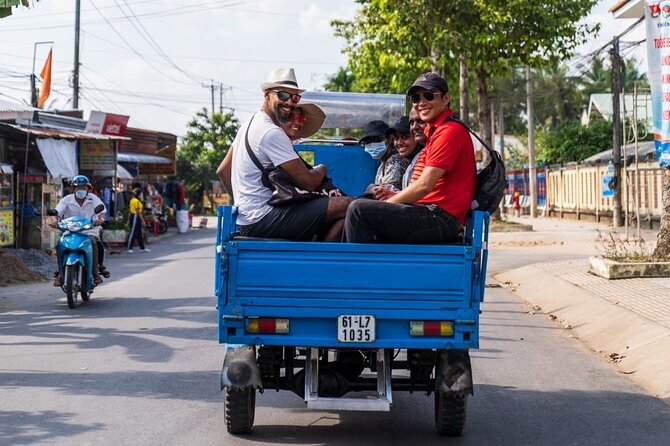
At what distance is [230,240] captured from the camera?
6273mm

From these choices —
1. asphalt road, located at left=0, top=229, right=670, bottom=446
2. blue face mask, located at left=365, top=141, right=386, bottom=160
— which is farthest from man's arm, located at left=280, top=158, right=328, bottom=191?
blue face mask, located at left=365, top=141, right=386, bottom=160

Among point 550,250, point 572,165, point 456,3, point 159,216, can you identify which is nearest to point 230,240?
point 550,250

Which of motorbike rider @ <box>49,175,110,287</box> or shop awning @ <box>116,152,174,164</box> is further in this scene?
shop awning @ <box>116,152,174,164</box>

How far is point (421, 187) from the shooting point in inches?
245

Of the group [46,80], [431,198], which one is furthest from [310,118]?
[46,80]

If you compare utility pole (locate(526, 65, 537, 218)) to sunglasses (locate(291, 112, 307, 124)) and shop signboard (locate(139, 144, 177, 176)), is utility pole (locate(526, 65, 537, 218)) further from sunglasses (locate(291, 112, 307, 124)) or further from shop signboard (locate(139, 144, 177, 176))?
sunglasses (locate(291, 112, 307, 124))

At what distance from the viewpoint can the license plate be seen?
6.02 metres

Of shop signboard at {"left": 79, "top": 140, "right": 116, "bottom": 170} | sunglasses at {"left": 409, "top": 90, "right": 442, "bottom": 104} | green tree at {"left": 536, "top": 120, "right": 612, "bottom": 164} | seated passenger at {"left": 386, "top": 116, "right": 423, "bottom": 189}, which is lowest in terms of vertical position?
seated passenger at {"left": 386, "top": 116, "right": 423, "bottom": 189}

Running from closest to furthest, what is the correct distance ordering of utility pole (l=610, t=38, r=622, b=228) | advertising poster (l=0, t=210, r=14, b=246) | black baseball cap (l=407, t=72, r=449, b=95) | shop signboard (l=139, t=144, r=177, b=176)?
black baseball cap (l=407, t=72, r=449, b=95)
advertising poster (l=0, t=210, r=14, b=246)
utility pole (l=610, t=38, r=622, b=228)
shop signboard (l=139, t=144, r=177, b=176)

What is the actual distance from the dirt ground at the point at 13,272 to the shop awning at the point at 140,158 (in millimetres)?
18361

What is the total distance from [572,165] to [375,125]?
124ft

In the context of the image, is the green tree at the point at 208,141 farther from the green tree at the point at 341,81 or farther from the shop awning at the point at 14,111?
the shop awning at the point at 14,111

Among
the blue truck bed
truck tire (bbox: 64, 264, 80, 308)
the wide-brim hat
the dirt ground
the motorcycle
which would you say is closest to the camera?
the blue truck bed

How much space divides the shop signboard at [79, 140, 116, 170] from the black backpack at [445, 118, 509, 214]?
23.9 metres
